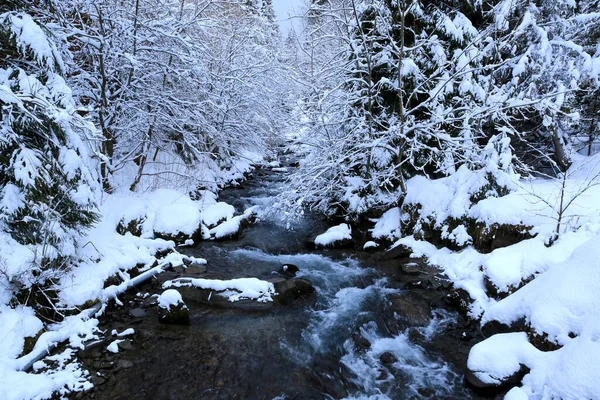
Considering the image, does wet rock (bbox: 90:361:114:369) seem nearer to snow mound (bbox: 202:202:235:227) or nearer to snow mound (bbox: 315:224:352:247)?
snow mound (bbox: 202:202:235:227)

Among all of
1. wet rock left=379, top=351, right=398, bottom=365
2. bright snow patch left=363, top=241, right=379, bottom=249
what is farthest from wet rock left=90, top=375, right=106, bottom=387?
bright snow patch left=363, top=241, right=379, bottom=249

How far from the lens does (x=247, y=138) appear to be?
620 inches

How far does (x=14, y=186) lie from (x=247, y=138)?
11328 millimetres

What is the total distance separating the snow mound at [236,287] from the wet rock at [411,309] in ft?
8.06

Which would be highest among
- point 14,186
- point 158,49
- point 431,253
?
point 158,49

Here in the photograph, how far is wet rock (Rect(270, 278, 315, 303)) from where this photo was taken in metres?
6.66

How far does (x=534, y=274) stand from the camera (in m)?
5.57

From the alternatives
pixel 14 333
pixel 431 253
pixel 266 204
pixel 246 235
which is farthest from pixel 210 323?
pixel 266 204

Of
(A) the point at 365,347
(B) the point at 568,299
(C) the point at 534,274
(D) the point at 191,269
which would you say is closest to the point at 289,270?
(D) the point at 191,269

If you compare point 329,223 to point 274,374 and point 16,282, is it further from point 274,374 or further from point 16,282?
point 16,282

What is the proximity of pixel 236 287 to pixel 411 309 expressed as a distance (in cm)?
344

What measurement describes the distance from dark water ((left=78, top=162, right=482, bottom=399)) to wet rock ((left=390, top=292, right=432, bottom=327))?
0.08 meters

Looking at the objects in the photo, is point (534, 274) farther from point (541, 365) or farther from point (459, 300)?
point (541, 365)

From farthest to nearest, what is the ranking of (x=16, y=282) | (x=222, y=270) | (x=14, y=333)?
(x=222, y=270), (x=16, y=282), (x=14, y=333)
